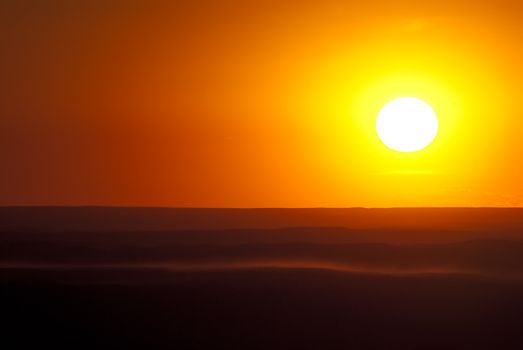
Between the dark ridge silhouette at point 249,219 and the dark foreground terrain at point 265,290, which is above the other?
the dark ridge silhouette at point 249,219

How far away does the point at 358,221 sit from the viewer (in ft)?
76.1

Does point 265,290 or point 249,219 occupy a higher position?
point 249,219

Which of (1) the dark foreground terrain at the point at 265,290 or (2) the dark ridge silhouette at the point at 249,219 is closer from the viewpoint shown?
(1) the dark foreground terrain at the point at 265,290

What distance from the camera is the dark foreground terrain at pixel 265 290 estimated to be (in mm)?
9250

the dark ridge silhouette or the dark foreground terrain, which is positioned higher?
the dark ridge silhouette

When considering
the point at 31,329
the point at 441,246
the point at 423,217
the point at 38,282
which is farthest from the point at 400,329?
the point at 423,217

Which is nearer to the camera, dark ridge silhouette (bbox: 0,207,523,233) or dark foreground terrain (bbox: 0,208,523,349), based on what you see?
dark foreground terrain (bbox: 0,208,523,349)

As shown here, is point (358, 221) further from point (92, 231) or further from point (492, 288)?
point (492, 288)

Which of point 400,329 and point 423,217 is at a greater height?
point 423,217

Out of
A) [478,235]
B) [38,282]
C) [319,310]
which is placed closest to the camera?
[319,310]

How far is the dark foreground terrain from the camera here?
925 centimetres

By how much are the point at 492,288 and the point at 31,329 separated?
668 cm

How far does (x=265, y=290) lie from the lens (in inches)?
442

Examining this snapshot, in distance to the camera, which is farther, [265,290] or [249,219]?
[249,219]
